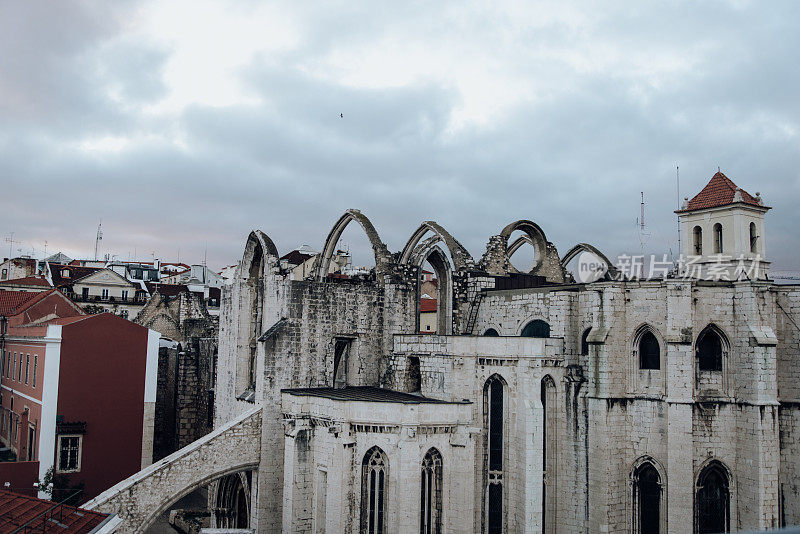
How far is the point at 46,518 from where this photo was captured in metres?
18.0

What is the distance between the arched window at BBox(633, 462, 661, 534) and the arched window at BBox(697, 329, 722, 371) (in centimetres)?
389

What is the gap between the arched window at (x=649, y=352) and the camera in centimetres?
2380

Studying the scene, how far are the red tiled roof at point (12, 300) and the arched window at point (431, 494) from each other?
28681mm

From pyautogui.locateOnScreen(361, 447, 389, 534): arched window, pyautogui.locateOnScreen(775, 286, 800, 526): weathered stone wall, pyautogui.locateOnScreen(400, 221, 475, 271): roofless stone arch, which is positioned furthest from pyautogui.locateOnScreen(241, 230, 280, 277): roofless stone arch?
pyautogui.locateOnScreen(775, 286, 800, 526): weathered stone wall

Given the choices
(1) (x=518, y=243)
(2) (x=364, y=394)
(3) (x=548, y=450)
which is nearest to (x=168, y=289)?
(1) (x=518, y=243)

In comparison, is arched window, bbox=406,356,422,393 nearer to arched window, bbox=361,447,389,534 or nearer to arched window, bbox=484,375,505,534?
arched window, bbox=484,375,505,534

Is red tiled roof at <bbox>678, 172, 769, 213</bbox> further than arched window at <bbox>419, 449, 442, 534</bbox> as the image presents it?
Yes

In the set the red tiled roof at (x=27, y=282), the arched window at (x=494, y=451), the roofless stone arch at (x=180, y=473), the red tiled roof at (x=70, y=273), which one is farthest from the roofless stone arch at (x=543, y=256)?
the red tiled roof at (x=70, y=273)

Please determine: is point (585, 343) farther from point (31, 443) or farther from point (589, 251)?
point (31, 443)

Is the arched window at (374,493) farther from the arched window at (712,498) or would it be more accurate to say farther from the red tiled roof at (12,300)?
the red tiled roof at (12,300)

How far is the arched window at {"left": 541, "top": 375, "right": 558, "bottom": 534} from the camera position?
80.7 feet

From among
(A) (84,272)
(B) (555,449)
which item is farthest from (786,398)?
(A) (84,272)

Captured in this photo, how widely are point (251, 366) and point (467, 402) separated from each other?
37.9 ft

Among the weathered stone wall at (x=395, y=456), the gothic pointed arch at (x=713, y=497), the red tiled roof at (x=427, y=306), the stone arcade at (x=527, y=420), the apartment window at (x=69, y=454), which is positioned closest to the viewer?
the weathered stone wall at (x=395, y=456)
